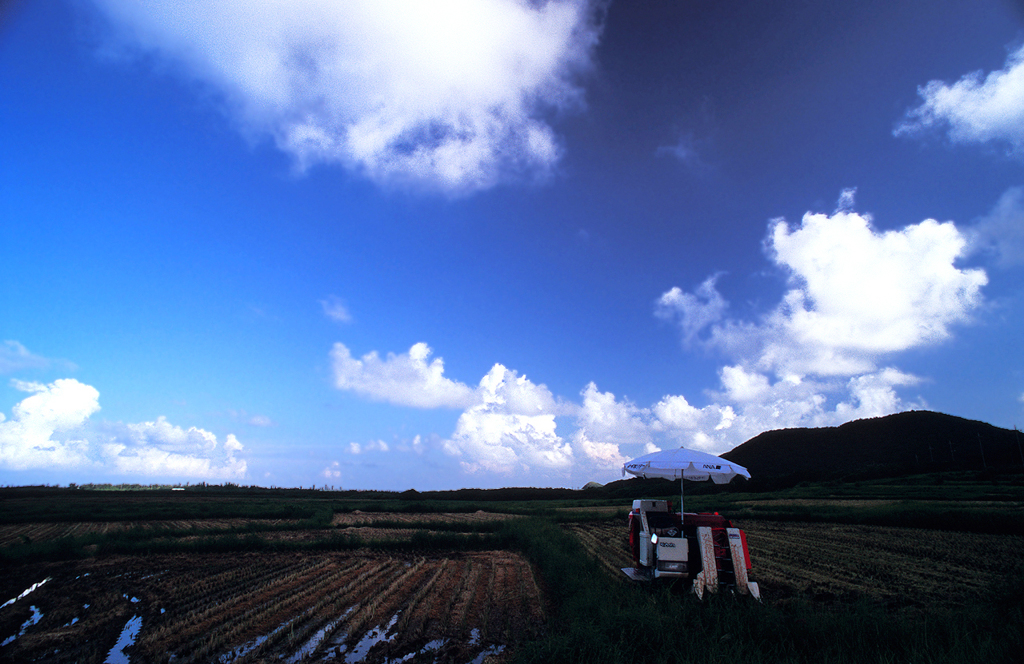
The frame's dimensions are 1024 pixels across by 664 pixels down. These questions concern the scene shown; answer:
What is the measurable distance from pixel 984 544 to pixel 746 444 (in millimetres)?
90484

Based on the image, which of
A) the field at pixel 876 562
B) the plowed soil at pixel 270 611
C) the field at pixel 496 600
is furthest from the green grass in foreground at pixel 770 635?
the field at pixel 876 562

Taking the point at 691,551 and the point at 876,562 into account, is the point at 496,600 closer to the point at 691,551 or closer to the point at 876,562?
the point at 691,551

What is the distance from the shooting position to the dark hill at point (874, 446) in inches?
2972

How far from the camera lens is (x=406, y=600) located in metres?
11.8

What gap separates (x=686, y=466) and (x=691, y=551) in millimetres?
1917

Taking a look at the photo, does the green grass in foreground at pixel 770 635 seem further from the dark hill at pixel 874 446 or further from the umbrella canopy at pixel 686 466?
the dark hill at pixel 874 446

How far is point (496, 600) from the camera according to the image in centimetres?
1176

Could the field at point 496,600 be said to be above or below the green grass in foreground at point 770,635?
below

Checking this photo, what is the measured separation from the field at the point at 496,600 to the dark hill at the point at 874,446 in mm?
55715

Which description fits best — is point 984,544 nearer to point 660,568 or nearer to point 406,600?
point 660,568

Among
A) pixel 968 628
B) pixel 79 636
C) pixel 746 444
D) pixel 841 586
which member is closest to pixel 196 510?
pixel 79 636

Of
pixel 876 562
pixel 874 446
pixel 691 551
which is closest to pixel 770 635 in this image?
pixel 691 551

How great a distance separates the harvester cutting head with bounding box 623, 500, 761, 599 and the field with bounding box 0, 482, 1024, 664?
48 cm

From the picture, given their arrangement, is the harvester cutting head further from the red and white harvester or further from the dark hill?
the dark hill
